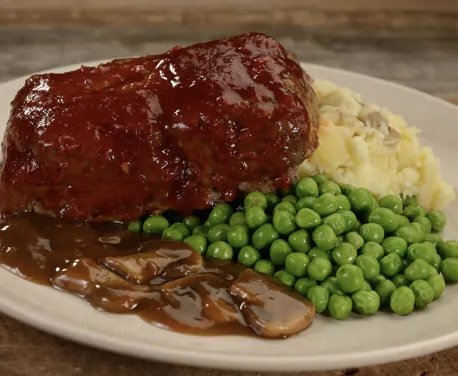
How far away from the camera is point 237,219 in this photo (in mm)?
4426

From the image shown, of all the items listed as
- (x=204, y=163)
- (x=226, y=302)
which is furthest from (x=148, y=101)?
(x=226, y=302)

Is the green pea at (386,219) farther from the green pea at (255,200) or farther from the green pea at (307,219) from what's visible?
the green pea at (255,200)

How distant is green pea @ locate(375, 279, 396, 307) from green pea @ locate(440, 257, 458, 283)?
0.35 metres

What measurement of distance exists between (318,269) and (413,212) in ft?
3.27

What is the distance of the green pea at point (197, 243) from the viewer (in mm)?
4258

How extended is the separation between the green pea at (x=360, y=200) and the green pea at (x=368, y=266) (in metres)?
0.47

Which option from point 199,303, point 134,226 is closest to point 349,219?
point 199,303

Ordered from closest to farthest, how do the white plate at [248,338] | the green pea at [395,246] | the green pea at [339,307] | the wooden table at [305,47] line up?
1. the white plate at [248,338]
2. the green pea at [339,307]
3. the green pea at [395,246]
4. the wooden table at [305,47]

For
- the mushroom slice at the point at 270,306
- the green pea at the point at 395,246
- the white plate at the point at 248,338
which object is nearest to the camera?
the white plate at the point at 248,338

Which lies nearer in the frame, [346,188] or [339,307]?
[339,307]

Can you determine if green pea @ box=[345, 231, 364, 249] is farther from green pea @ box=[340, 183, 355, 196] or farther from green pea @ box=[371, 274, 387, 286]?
green pea @ box=[340, 183, 355, 196]

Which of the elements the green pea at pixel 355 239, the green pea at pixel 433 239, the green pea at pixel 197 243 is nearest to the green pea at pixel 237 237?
the green pea at pixel 197 243

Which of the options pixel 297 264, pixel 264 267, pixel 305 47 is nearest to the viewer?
pixel 297 264

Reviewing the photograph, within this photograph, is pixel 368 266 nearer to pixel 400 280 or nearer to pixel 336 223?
pixel 400 280
